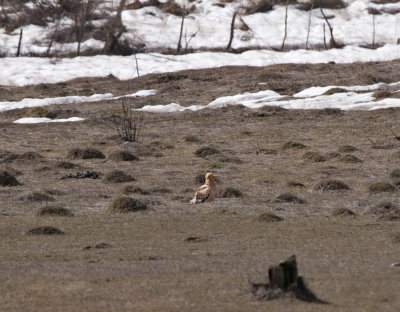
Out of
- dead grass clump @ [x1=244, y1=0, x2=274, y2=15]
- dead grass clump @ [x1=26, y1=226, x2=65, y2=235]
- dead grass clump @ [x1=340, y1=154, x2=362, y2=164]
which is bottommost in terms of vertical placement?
dead grass clump @ [x1=244, y1=0, x2=274, y2=15]

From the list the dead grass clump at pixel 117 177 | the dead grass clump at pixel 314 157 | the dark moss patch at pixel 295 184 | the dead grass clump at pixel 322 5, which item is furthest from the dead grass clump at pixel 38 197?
the dead grass clump at pixel 322 5

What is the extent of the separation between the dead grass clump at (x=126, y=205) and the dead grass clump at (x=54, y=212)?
995 millimetres

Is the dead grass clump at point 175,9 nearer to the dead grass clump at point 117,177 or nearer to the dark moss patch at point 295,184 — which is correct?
the dead grass clump at point 117,177

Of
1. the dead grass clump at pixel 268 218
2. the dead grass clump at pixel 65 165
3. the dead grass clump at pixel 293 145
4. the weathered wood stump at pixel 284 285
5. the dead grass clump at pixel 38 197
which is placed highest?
the weathered wood stump at pixel 284 285

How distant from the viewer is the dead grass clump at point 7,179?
21.8 metres

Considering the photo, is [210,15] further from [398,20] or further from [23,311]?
[23,311]

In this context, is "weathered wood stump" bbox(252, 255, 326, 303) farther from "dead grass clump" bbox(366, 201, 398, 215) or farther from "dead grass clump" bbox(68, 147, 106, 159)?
"dead grass clump" bbox(68, 147, 106, 159)

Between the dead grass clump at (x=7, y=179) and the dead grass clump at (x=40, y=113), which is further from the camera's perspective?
the dead grass clump at (x=40, y=113)

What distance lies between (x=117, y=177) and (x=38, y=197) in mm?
3541

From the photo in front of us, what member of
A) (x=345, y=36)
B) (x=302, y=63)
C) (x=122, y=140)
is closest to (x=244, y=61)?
(x=302, y=63)

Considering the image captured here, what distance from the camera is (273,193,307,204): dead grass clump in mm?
18797

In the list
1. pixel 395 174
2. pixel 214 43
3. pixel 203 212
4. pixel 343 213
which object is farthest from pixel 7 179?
pixel 214 43

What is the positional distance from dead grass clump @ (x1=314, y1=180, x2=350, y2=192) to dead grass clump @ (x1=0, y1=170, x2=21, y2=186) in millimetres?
8302

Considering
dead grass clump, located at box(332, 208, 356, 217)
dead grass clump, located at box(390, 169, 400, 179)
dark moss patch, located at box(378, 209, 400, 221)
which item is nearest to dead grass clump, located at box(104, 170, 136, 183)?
dead grass clump, located at box(390, 169, 400, 179)
